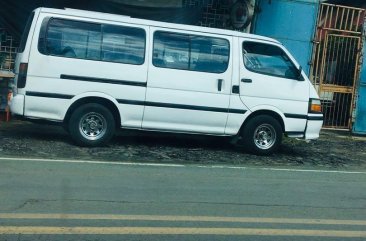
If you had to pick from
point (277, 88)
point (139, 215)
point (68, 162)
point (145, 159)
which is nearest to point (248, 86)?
point (277, 88)

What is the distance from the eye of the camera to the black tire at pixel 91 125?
889 cm

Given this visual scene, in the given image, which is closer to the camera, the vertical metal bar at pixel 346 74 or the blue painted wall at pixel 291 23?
the blue painted wall at pixel 291 23

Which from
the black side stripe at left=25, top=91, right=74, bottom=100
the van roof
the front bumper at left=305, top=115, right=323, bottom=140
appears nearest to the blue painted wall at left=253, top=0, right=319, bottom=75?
the van roof

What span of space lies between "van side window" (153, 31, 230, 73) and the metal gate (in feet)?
15.1

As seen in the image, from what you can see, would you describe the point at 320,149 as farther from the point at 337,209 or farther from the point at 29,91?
the point at 29,91

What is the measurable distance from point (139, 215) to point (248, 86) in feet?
15.0

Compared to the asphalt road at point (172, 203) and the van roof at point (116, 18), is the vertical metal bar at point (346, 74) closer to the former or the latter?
the van roof at point (116, 18)

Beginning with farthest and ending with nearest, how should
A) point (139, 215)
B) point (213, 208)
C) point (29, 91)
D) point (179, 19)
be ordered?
point (179, 19) < point (29, 91) < point (213, 208) < point (139, 215)

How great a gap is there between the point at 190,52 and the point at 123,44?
114 centimetres

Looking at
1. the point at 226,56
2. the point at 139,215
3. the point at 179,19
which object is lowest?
the point at 139,215

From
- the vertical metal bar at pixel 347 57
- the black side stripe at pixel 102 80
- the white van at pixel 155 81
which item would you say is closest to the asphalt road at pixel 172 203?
the white van at pixel 155 81

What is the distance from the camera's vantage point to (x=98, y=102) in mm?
9023

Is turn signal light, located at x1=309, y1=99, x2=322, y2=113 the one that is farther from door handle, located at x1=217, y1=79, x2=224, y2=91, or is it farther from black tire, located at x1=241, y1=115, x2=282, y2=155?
door handle, located at x1=217, y1=79, x2=224, y2=91

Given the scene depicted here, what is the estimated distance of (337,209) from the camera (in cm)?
617
